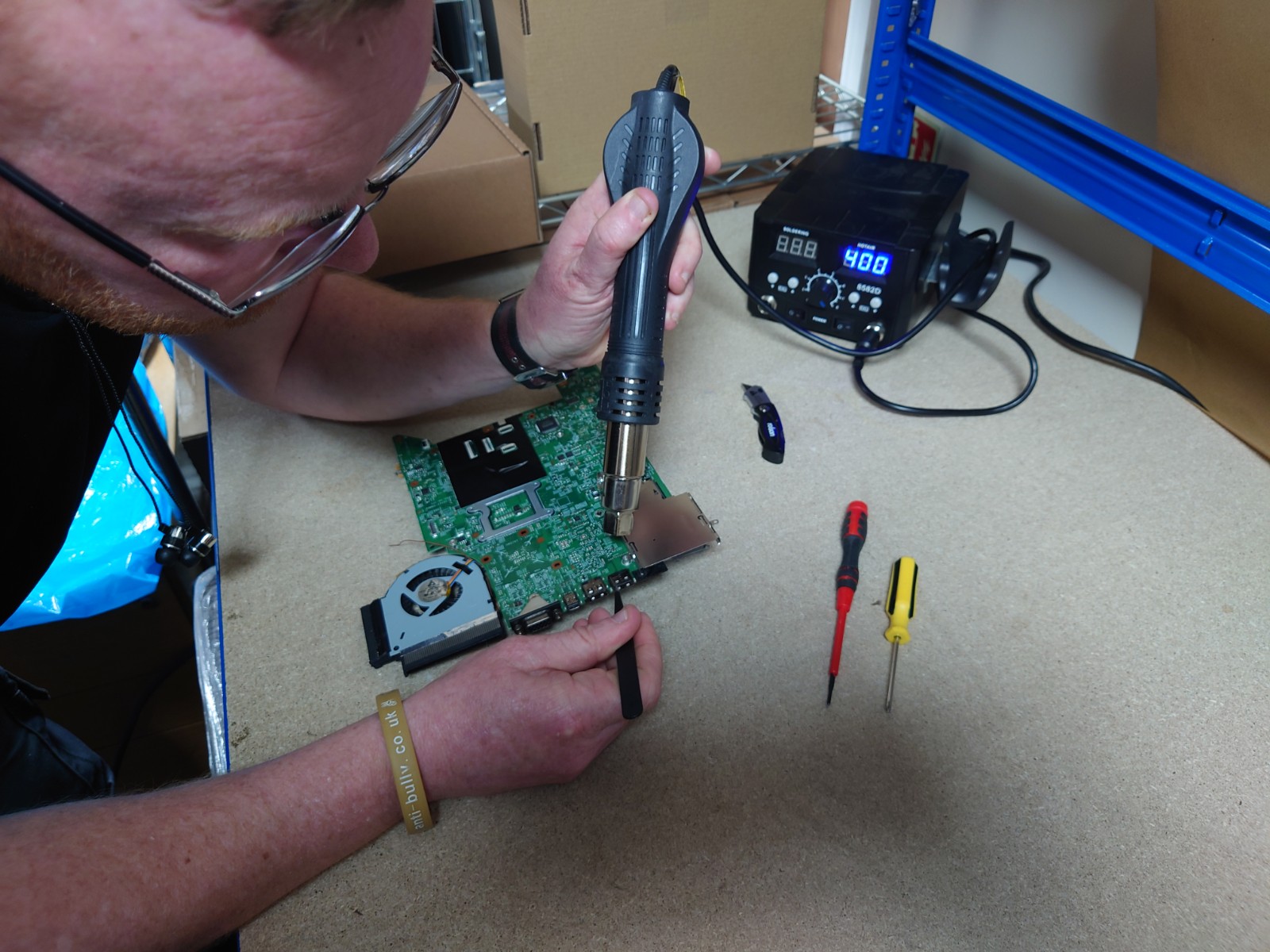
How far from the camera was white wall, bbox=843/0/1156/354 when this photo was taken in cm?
101

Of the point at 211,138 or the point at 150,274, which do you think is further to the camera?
the point at 150,274

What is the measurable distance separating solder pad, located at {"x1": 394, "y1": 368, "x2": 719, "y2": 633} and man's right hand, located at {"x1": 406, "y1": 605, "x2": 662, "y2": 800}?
87 mm

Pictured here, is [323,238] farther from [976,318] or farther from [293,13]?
[976,318]

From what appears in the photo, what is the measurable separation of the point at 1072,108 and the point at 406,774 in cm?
126

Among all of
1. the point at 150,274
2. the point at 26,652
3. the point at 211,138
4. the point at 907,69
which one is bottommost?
the point at 26,652

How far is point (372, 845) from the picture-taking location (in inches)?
25.2

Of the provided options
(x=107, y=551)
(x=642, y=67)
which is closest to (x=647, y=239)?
(x=642, y=67)

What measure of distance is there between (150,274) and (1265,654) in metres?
1.03

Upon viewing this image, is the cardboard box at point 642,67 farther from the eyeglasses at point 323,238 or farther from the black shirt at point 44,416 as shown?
the black shirt at point 44,416

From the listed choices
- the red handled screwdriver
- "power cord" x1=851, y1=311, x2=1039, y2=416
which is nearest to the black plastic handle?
the red handled screwdriver

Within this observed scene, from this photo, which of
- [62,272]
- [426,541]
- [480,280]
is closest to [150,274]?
[62,272]

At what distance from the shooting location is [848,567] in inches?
31.6

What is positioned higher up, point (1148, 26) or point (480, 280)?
point (1148, 26)

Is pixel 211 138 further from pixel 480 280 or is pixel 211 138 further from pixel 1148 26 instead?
pixel 1148 26
